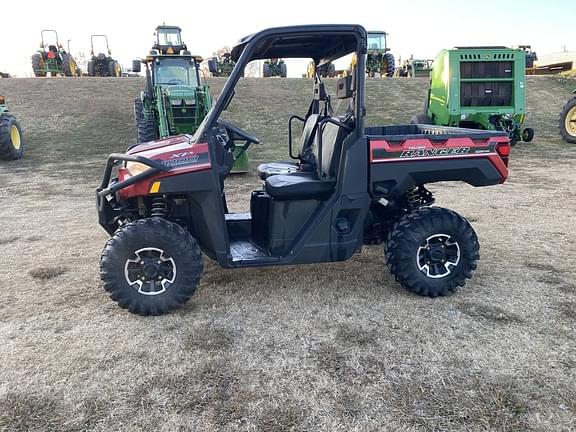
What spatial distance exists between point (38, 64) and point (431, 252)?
24.7 m

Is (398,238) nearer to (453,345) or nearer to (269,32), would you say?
(453,345)

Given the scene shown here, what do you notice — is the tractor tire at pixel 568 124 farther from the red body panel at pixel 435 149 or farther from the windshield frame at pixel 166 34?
the windshield frame at pixel 166 34

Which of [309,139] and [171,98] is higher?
[171,98]

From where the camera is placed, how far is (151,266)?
11.0 feet

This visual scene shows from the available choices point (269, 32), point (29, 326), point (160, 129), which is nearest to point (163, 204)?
point (29, 326)

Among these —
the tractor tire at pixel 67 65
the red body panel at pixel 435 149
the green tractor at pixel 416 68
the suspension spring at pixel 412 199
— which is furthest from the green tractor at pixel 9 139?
the green tractor at pixel 416 68

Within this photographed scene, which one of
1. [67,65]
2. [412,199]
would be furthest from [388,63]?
[412,199]

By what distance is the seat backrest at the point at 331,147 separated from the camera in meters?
3.61

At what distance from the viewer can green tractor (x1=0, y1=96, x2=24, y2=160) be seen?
10711mm

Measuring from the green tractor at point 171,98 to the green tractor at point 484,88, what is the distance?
5429 millimetres

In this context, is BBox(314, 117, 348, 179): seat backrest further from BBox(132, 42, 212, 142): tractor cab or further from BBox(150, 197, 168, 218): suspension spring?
BBox(132, 42, 212, 142): tractor cab

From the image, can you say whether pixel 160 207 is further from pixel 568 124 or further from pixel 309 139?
pixel 568 124

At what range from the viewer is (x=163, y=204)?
141 inches

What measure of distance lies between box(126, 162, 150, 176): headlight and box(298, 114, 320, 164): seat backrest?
1512mm
